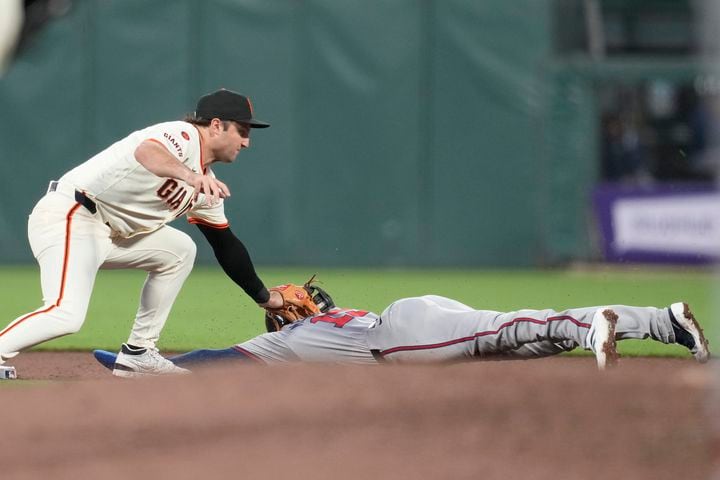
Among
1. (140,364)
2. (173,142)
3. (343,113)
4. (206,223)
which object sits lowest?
(140,364)

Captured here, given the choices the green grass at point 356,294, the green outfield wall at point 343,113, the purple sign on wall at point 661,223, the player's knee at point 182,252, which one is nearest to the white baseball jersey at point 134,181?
the player's knee at point 182,252

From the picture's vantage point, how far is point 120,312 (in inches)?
361

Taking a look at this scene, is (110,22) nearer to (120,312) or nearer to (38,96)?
(38,96)

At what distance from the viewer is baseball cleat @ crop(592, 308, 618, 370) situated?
4.79m

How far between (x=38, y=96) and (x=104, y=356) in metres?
7.98

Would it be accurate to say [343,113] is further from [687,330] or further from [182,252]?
[687,330]

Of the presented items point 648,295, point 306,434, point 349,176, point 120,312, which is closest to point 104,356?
point 306,434

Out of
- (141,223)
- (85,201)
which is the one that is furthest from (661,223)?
(85,201)

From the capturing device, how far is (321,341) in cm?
541

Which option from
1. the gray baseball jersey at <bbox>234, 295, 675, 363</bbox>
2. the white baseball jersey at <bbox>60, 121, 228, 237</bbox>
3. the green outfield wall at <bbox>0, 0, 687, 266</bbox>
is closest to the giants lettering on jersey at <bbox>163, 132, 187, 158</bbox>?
the white baseball jersey at <bbox>60, 121, 228, 237</bbox>

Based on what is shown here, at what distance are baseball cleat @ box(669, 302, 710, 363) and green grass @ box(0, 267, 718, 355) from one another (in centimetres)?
186

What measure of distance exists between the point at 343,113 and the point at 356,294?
375cm

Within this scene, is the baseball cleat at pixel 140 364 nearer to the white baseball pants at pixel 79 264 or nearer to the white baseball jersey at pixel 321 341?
the white baseball pants at pixel 79 264

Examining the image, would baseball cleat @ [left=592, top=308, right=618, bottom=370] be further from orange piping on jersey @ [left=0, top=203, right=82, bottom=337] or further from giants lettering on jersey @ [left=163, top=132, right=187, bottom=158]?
orange piping on jersey @ [left=0, top=203, right=82, bottom=337]
